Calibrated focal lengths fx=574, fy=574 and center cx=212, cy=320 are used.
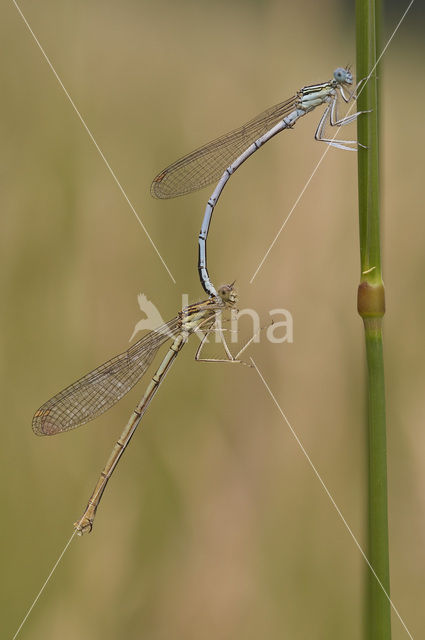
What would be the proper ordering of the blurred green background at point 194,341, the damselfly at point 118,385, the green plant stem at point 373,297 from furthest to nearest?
1. the blurred green background at point 194,341
2. the damselfly at point 118,385
3. the green plant stem at point 373,297

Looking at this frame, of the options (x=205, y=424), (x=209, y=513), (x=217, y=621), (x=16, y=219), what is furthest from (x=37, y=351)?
(x=217, y=621)

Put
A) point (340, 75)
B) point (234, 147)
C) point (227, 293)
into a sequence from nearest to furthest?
point (340, 75) → point (227, 293) → point (234, 147)

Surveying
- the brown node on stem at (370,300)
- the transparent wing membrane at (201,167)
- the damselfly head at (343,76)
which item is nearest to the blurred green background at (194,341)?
the transparent wing membrane at (201,167)

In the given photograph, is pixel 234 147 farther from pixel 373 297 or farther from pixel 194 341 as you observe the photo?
pixel 373 297

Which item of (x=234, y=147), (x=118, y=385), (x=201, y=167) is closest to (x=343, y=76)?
(x=234, y=147)

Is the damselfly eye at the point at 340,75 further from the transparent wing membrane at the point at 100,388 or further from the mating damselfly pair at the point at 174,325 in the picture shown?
the transparent wing membrane at the point at 100,388

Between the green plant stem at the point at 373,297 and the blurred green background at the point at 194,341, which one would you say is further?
the blurred green background at the point at 194,341

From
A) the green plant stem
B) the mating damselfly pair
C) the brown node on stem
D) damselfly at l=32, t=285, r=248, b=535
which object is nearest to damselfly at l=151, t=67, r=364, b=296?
the mating damselfly pair

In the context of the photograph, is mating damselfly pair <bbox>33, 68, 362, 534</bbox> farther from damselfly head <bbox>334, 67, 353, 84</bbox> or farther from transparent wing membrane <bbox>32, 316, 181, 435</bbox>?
damselfly head <bbox>334, 67, 353, 84</bbox>
